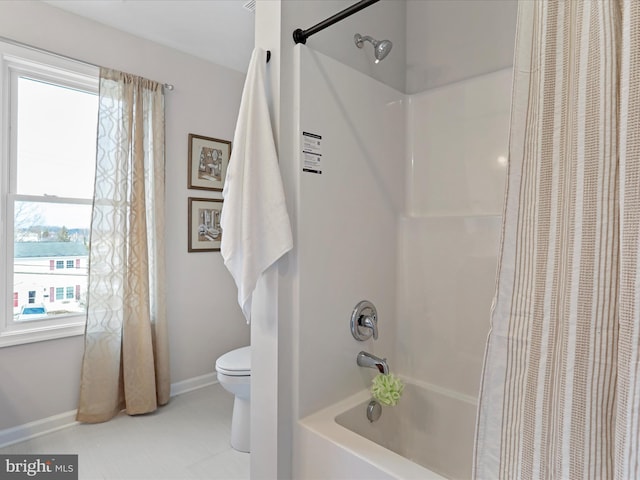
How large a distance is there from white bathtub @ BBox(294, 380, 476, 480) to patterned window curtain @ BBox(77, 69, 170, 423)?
5.31 ft

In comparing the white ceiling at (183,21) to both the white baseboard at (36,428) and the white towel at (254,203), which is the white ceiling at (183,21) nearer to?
the white towel at (254,203)

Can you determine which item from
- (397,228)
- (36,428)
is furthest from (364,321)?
(36,428)

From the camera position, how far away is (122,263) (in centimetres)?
249

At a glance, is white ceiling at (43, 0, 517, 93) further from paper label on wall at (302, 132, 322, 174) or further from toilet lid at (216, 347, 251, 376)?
toilet lid at (216, 347, 251, 376)

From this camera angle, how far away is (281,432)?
4.50 ft

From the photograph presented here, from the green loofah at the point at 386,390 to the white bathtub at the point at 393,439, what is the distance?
0.10 meters

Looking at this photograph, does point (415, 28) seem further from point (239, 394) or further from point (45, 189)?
point (45, 189)

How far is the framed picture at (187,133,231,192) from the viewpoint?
2961 mm

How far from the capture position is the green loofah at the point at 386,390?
1.50 metres

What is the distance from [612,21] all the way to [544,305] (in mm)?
535

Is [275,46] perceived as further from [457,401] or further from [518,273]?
[457,401]

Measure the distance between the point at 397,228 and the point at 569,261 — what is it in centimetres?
121

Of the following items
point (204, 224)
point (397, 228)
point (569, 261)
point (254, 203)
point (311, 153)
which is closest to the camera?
point (569, 261)

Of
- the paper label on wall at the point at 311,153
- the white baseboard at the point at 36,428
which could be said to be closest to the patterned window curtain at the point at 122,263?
the white baseboard at the point at 36,428
